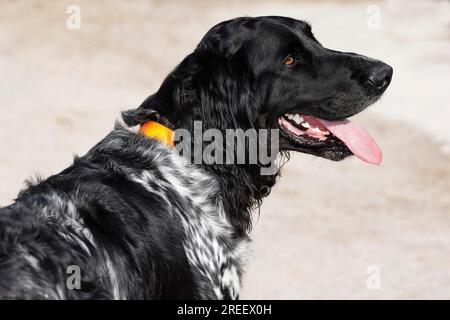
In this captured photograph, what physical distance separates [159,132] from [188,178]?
0.29 metres

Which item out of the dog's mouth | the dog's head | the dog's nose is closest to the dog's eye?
the dog's head

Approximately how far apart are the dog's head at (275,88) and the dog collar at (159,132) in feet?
0.13

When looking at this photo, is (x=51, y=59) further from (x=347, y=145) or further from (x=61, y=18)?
(x=347, y=145)

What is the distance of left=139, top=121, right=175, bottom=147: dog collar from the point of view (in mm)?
4480

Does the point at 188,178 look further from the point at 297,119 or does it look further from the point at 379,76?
the point at 379,76

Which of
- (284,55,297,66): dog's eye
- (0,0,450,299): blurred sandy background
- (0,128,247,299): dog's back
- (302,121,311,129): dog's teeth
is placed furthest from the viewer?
(0,0,450,299): blurred sandy background

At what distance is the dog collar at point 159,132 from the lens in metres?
4.48

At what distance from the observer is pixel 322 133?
15.9ft

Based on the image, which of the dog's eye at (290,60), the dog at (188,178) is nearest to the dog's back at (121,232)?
the dog at (188,178)

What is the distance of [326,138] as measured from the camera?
482cm

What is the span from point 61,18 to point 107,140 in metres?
11.0

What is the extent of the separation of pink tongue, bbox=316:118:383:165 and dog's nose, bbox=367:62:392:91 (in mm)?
280

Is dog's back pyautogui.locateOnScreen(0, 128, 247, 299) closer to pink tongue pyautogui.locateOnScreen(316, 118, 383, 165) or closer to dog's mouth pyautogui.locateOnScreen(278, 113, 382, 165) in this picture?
dog's mouth pyautogui.locateOnScreen(278, 113, 382, 165)

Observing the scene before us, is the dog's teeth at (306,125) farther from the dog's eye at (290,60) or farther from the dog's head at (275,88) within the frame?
the dog's eye at (290,60)
